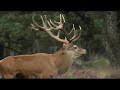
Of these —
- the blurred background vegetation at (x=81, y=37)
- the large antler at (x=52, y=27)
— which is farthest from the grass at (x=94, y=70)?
the large antler at (x=52, y=27)

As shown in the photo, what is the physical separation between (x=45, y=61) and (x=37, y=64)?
0.12 m

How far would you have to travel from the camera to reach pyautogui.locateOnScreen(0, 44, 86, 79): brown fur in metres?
6.55

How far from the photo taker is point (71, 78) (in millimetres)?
6566

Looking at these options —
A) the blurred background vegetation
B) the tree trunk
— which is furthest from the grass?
the tree trunk

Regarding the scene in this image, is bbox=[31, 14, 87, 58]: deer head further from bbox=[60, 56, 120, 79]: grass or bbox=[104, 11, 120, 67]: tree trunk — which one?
bbox=[104, 11, 120, 67]: tree trunk

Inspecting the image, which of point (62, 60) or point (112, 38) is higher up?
point (112, 38)

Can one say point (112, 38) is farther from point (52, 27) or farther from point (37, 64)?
point (37, 64)

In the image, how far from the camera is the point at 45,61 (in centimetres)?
659

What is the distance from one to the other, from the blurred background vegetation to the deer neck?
0.30ft

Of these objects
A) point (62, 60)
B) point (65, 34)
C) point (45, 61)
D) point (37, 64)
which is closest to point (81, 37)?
point (65, 34)

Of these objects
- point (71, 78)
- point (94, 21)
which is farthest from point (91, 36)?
point (71, 78)

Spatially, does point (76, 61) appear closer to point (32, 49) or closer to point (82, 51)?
point (82, 51)

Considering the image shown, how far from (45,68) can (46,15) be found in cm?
75

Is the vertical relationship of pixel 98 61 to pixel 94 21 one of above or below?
below
